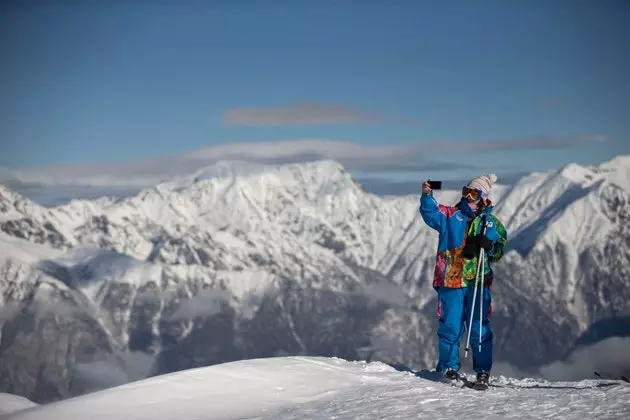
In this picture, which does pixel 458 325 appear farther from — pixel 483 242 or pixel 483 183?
pixel 483 183

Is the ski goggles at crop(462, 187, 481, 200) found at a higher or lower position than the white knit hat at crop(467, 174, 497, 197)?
lower

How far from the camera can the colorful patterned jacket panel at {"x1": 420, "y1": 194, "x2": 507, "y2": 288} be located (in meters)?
15.8

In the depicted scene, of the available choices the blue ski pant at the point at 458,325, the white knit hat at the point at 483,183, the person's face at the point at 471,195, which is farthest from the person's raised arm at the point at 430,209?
the blue ski pant at the point at 458,325

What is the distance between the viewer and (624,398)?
41.5ft

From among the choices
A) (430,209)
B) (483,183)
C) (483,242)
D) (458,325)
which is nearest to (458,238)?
(483,242)

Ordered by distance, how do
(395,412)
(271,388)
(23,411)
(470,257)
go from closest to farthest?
1. (395,412)
2. (23,411)
3. (271,388)
4. (470,257)

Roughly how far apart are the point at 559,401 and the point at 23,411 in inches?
323

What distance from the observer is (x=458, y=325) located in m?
15.9

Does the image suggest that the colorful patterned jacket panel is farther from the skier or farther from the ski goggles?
the ski goggles

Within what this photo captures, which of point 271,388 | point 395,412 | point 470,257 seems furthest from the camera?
point 470,257

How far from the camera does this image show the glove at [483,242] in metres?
15.5

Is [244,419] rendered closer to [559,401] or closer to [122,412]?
[122,412]

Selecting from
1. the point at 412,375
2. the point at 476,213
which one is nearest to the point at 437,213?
the point at 476,213

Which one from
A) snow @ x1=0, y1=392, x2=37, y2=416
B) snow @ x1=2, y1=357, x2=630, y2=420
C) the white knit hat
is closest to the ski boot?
snow @ x1=2, y1=357, x2=630, y2=420
